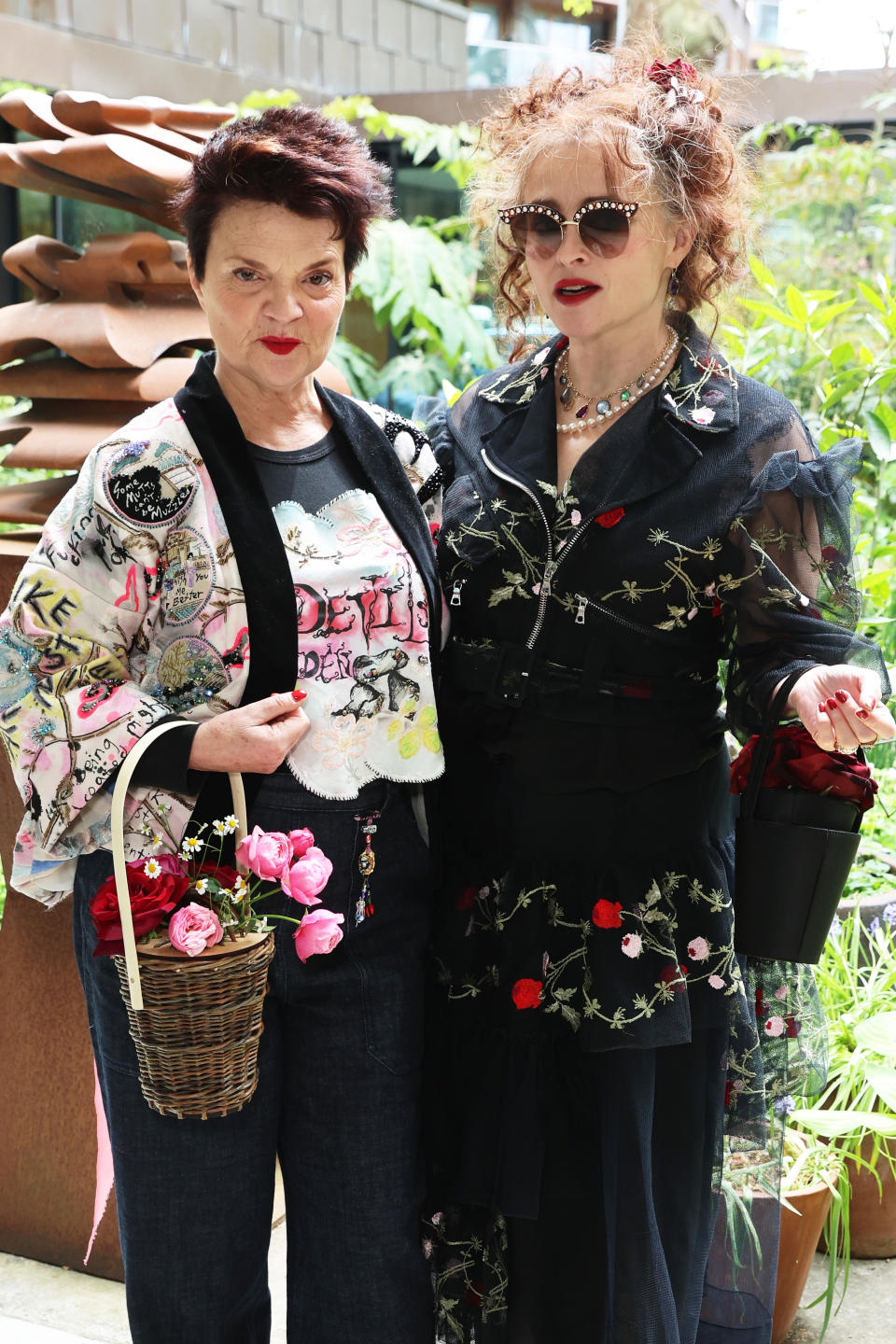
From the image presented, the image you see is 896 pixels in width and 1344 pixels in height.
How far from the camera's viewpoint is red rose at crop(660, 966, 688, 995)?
1720mm

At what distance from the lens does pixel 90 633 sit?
5.27 feet

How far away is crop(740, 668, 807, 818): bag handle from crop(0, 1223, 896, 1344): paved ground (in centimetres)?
134

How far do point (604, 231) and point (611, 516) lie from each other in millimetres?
363

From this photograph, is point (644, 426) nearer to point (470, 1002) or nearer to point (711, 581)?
point (711, 581)

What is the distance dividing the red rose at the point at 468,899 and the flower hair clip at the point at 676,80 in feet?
3.55

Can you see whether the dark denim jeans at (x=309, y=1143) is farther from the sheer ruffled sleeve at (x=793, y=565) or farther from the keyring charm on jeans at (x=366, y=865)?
the sheer ruffled sleeve at (x=793, y=565)

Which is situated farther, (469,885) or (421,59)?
(421,59)

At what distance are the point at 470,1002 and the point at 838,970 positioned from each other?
137cm

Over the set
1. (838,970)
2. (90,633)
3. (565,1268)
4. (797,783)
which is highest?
(90,633)

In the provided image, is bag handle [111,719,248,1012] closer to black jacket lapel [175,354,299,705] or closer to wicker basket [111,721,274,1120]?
wicker basket [111,721,274,1120]

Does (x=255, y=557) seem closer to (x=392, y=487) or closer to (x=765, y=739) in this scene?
(x=392, y=487)

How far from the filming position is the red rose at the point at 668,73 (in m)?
1.73

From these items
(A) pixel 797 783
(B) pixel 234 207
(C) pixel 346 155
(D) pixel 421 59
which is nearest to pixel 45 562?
(B) pixel 234 207

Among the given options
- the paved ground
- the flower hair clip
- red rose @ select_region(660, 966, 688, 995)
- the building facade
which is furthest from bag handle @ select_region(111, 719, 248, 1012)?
the building facade
